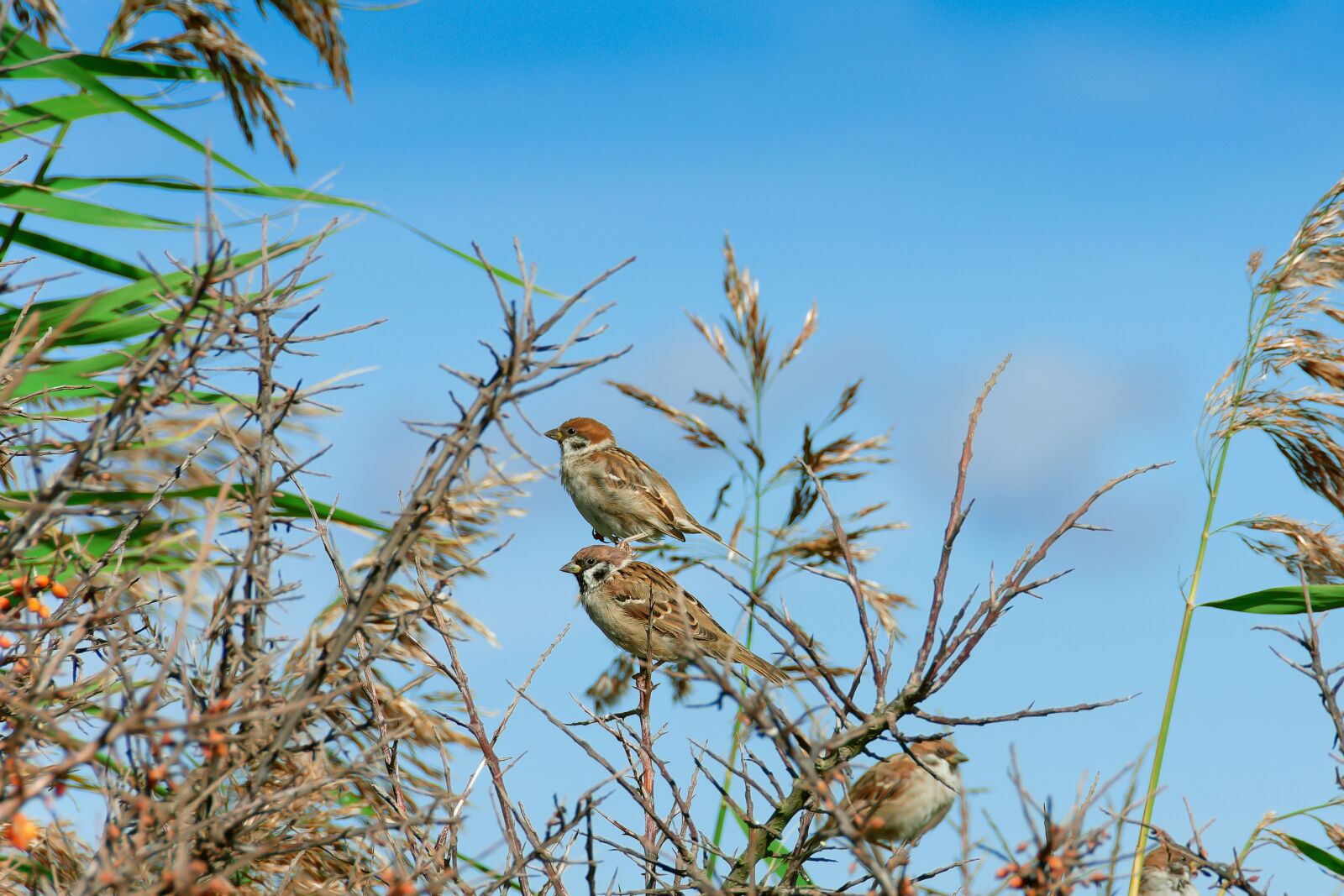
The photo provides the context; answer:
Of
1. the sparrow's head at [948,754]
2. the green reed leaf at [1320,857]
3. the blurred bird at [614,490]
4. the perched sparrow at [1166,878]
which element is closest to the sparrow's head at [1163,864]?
the perched sparrow at [1166,878]

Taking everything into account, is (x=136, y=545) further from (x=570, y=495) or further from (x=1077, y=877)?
(x=1077, y=877)

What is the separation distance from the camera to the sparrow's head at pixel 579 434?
188 inches

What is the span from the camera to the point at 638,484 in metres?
4.54

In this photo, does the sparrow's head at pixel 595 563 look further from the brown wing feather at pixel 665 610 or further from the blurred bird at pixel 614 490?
the blurred bird at pixel 614 490

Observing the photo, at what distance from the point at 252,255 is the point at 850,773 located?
2.08m

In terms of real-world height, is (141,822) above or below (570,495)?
below

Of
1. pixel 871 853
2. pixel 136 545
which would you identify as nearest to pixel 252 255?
pixel 136 545

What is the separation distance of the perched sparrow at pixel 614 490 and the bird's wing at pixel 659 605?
0.36 metres

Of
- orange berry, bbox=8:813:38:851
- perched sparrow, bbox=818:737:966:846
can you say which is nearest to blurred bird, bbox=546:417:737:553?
perched sparrow, bbox=818:737:966:846

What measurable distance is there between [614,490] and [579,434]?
1.23 feet

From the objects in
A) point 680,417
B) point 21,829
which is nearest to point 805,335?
point 680,417

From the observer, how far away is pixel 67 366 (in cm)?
327

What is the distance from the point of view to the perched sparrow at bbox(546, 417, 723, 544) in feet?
14.8

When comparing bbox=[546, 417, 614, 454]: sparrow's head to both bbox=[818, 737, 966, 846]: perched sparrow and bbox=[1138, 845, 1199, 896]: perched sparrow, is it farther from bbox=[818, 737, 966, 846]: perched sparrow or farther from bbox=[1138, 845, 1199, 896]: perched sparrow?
bbox=[1138, 845, 1199, 896]: perched sparrow
